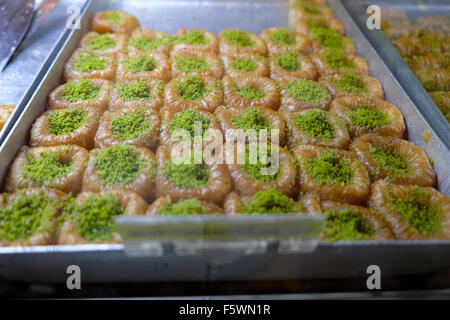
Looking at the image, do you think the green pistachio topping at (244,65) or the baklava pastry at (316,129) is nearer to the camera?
the baklava pastry at (316,129)

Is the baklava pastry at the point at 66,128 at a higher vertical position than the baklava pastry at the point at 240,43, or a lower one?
lower

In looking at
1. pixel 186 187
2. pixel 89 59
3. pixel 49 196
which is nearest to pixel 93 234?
pixel 49 196

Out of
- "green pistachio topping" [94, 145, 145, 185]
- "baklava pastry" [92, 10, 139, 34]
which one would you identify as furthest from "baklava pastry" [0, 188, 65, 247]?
"baklava pastry" [92, 10, 139, 34]

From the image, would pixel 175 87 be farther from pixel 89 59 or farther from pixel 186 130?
pixel 89 59

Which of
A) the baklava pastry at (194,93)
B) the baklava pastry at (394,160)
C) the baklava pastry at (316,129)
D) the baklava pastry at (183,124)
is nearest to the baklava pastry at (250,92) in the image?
the baklava pastry at (194,93)

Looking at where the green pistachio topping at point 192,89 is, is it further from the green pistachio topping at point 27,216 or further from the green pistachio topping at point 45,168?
the green pistachio topping at point 27,216
